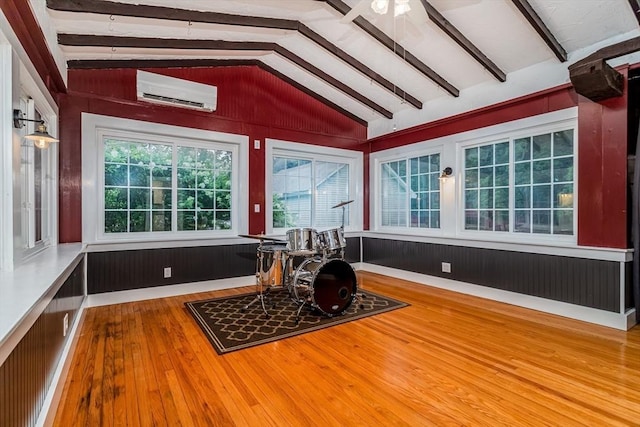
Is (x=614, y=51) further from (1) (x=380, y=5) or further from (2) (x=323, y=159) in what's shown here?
(2) (x=323, y=159)

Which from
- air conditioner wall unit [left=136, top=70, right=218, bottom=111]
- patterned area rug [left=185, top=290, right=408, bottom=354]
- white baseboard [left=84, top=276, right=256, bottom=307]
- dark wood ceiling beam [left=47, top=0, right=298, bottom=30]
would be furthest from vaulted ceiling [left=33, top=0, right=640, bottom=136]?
patterned area rug [left=185, top=290, right=408, bottom=354]

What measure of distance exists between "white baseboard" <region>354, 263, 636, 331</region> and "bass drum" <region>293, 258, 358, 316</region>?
182 centimetres

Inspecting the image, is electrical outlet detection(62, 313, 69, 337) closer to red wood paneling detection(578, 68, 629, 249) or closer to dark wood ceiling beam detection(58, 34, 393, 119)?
dark wood ceiling beam detection(58, 34, 393, 119)

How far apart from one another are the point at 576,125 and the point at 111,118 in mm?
Result: 5313

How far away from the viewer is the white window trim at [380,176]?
488cm

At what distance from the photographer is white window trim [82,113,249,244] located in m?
3.80

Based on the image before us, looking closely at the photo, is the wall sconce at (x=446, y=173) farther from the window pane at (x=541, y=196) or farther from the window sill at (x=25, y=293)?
the window sill at (x=25, y=293)

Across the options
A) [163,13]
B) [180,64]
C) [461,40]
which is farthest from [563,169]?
[180,64]

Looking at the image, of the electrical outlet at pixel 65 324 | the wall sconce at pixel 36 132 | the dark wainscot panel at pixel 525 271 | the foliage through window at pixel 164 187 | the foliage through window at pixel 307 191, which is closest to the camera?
the wall sconce at pixel 36 132

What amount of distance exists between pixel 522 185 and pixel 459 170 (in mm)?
873

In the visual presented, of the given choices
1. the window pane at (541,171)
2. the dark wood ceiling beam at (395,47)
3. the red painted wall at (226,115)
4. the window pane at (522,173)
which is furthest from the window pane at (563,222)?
the red painted wall at (226,115)

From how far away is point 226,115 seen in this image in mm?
4691

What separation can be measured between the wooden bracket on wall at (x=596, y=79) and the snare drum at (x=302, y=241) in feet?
9.47

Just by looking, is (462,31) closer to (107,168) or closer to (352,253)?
(352,253)
